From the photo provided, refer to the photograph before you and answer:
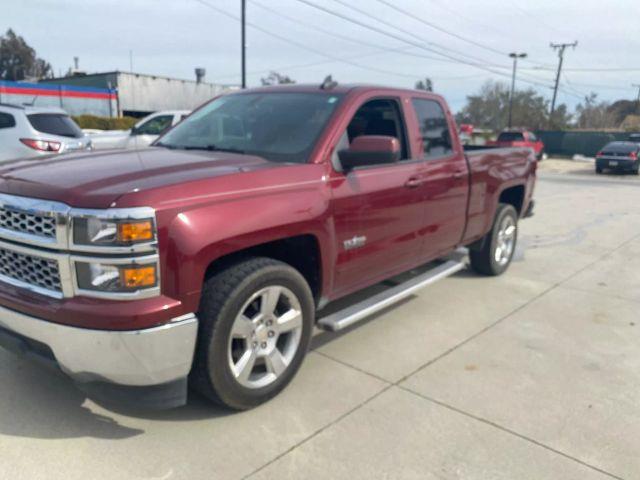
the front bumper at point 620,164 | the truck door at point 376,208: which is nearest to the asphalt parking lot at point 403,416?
the truck door at point 376,208

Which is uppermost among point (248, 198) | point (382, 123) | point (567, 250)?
point (382, 123)

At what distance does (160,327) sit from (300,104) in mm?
2020

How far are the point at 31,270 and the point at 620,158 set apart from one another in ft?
85.3

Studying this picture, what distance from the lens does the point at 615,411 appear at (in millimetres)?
3344

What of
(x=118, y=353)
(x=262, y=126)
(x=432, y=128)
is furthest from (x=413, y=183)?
(x=118, y=353)

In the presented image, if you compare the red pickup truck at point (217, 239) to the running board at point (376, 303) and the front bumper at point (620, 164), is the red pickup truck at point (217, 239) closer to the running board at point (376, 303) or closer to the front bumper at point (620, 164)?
the running board at point (376, 303)

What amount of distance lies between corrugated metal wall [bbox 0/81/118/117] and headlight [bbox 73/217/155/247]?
100 feet

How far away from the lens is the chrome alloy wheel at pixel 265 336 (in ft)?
10.1

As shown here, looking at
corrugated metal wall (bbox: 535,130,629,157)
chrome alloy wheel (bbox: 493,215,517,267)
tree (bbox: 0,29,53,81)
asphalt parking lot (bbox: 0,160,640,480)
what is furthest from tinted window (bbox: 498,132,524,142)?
tree (bbox: 0,29,53,81)

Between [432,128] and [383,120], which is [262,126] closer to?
[383,120]

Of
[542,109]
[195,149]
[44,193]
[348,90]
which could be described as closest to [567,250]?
[348,90]

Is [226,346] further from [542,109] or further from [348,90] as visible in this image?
[542,109]

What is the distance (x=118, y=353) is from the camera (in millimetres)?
2568

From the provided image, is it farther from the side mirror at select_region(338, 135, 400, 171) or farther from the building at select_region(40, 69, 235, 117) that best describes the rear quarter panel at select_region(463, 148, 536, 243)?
the building at select_region(40, 69, 235, 117)
